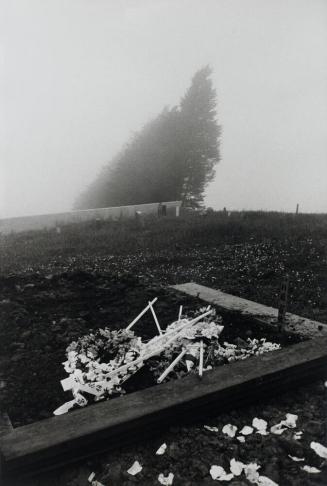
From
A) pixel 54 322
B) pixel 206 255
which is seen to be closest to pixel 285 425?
pixel 54 322

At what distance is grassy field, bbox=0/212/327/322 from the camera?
6.41m

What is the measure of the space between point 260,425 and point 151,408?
77 centimetres

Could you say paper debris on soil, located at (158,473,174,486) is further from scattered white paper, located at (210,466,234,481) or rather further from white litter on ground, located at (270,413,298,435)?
white litter on ground, located at (270,413,298,435)

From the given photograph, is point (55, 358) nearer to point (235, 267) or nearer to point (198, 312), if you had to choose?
point (198, 312)

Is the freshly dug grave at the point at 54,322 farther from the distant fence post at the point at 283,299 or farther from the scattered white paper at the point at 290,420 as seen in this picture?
the scattered white paper at the point at 290,420

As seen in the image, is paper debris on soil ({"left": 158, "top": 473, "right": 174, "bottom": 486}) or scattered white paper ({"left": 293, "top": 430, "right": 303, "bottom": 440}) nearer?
paper debris on soil ({"left": 158, "top": 473, "right": 174, "bottom": 486})

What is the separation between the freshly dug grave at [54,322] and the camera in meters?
2.97

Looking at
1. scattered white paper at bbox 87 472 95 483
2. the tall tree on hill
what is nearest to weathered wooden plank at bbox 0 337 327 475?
scattered white paper at bbox 87 472 95 483

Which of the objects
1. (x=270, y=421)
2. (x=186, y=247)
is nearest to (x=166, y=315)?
(x=270, y=421)

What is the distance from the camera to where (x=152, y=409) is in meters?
2.51

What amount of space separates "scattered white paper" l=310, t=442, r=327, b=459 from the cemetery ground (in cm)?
4

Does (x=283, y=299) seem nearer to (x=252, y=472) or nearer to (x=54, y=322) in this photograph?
(x=252, y=472)

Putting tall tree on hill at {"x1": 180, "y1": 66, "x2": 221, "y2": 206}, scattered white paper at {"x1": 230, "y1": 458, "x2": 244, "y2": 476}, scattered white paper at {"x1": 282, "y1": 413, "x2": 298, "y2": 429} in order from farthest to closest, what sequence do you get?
tall tree on hill at {"x1": 180, "y1": 66, "x2": 221, "y2": 206}, scattered white paper at {"x1": 282, "y1": 413, "x2": 298, "y2": 429}, scattered white paper at {"x1": 230, "y1": 458, "x2": 244, "y2": 476}

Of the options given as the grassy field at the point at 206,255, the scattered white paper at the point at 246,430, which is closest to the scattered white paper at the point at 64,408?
the scattered white paper at the point at 246,430
